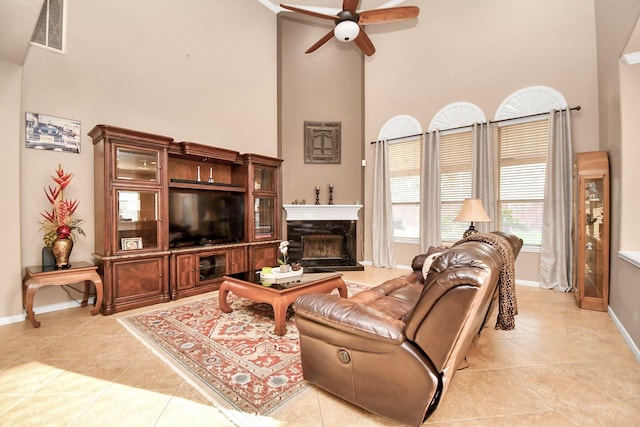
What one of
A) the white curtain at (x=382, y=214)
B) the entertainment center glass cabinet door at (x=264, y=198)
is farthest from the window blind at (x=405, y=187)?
the entertainment center glass cabinet door at (x=264, y=198)

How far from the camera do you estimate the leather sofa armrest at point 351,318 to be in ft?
4.78

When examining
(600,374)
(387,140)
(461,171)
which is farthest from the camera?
(387,140)

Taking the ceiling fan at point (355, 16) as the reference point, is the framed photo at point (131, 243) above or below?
below

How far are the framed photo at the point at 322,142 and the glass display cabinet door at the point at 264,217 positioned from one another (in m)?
1.40

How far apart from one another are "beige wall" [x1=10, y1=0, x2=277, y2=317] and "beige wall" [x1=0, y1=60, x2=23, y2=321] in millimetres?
30

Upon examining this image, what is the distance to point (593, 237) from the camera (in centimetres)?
343

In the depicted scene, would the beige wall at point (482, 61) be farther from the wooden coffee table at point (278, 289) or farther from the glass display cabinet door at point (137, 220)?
the glass display cabinet door at point (137, 220)

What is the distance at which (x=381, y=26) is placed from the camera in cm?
602

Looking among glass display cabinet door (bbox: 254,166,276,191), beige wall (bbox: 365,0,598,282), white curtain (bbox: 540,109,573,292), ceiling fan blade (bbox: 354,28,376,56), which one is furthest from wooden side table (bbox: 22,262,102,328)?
white curtain (bbox: 540,109,573,292)

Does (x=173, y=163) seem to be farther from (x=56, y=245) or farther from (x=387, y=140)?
(x=387, y=140)

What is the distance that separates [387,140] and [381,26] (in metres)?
2.38

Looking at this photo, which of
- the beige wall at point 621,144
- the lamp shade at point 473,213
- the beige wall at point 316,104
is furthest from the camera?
the beige wall at point 316,104

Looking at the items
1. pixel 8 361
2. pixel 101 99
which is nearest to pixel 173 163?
pixel 101 99

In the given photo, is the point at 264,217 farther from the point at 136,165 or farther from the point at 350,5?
the point at 350,5
